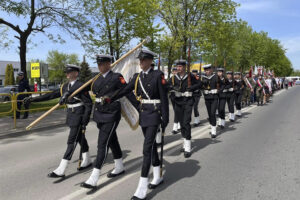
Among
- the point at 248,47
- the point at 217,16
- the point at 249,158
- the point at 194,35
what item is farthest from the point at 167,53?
the point at 248,47

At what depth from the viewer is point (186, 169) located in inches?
193

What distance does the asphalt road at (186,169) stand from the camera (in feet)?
12.8

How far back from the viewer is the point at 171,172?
15.6 ft

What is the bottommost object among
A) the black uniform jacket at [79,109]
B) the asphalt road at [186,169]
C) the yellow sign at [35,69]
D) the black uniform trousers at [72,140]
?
the asphalt road at [186,169]

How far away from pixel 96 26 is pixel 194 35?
808cm

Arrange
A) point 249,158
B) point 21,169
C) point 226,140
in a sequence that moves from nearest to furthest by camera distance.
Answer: point 21,169
point 249,158
point 226,140

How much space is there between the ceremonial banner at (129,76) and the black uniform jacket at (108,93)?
417 millimetres

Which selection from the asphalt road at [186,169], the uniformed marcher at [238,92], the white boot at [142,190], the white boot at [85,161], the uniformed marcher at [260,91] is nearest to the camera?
the white boot at [142,190]

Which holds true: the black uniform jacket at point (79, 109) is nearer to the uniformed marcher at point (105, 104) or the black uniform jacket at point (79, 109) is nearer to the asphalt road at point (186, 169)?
the uniformed marcher at point (105, 104)

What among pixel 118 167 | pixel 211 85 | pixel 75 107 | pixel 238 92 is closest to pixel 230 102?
pixel 238 92

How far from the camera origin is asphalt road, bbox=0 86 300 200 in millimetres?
3889

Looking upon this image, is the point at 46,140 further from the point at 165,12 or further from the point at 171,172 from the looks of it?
the point at 165,12

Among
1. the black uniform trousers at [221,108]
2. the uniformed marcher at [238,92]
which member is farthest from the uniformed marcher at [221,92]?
the uniformed marcher at [238,92]

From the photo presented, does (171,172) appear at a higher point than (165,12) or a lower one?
lower
